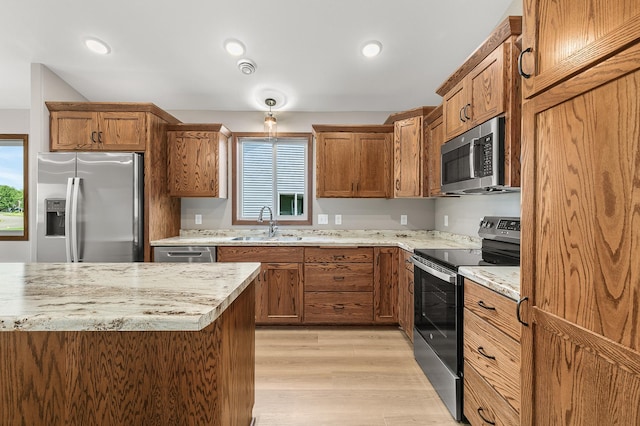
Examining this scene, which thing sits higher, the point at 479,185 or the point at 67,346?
the point at 479,185

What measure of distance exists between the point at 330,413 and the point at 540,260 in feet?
5.01

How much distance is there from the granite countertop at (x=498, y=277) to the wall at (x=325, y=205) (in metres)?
2.06

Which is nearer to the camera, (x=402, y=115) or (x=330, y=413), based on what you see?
(x=330, y=413)

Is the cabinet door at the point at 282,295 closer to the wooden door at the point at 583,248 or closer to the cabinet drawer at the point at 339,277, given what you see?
the cabinet drawer at the point at 339,277

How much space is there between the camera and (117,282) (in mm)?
1255

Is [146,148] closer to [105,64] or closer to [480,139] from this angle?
[105,64]

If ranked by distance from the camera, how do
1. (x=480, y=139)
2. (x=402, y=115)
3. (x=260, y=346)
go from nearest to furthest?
1. (x=480, y=139)
2. (x=260, y=346)
3. (x=402, y=115)

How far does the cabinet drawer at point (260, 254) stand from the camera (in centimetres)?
314

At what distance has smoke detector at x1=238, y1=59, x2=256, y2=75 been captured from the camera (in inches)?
118

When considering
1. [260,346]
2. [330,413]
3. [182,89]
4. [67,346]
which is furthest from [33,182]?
[330,413]

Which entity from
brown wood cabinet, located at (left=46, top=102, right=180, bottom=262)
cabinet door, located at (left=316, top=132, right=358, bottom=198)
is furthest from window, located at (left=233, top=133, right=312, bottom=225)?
brown wood cabinet, located at (left=46, top=102, right=180, bottom=262)

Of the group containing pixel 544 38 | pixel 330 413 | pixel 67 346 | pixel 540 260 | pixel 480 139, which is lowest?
pixel 330 413

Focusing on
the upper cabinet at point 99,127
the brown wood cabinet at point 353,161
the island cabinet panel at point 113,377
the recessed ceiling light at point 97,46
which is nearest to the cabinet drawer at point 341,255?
the brown wood cabinet at point 353,161

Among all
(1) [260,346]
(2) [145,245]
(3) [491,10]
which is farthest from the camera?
(2) [145,245]
